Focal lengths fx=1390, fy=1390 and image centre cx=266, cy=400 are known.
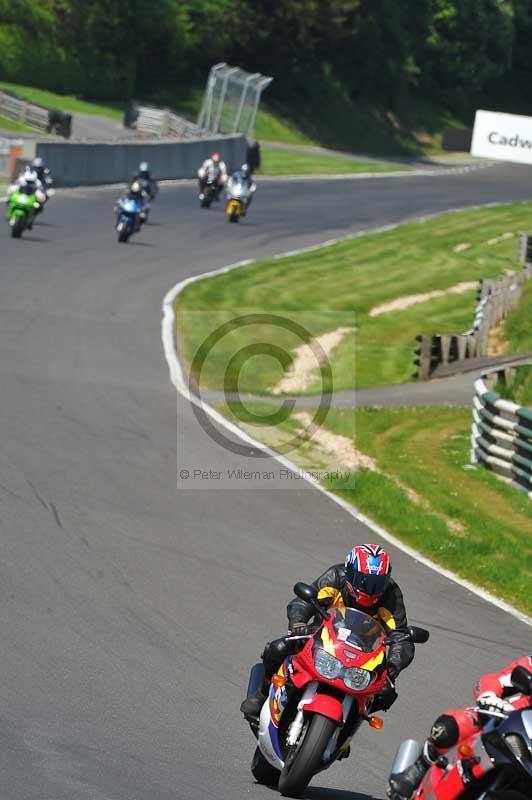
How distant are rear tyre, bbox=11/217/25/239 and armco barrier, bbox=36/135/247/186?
25.2 feet

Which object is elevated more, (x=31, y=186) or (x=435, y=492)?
(x=435, y=492)

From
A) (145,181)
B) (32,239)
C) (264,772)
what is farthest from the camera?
(145,181)

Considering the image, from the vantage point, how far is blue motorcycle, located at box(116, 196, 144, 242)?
34.3 m

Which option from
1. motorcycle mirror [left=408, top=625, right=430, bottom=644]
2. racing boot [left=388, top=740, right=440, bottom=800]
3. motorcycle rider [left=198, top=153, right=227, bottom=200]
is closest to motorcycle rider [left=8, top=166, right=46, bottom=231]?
motorcycle rider [left=198, top=153, right=227, bottom=200]

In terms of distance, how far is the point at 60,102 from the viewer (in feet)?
226

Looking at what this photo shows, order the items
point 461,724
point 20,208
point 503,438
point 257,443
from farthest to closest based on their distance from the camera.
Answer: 1. point 20,208
2. point 257,443
3. point 503,438
4. point 461,724

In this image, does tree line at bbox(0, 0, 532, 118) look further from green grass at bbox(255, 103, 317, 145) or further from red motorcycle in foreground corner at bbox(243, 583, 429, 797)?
red motorcycle in foreground corner at bbox(243, 583, 429, 797)

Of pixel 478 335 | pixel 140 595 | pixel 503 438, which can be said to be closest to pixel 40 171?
pixel 478 335

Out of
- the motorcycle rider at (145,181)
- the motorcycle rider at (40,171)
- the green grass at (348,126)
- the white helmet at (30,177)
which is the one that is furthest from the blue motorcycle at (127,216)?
the green grass at (348,126)

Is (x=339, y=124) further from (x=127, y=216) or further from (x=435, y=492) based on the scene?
(x=435, y=492)

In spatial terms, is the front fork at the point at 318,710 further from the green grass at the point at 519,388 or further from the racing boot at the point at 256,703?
the green grass at the point at 519,388

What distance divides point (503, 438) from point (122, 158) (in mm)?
29921

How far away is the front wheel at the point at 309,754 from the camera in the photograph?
740 centimetres

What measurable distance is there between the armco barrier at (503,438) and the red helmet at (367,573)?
9.16m
